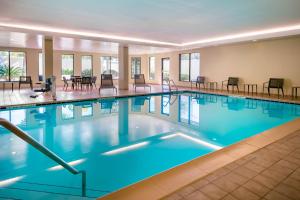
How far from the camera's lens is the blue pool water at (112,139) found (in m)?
2.83

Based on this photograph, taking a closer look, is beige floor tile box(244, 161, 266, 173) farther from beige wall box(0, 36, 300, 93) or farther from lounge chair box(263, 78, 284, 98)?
beige wall box(0, 36, 300, 93)

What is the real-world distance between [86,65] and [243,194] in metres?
16.1

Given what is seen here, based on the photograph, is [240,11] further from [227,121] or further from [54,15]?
[54,15]

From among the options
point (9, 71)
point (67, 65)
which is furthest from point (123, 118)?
point (67, 65)

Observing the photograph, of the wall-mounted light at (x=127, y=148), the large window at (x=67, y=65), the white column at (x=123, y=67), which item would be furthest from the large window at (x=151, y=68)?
the wall-mounted light at (x=127, y=148)

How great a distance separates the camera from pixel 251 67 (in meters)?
10.8

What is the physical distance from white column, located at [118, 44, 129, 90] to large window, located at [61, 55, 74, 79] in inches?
208

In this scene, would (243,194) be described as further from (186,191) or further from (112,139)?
(112,139)

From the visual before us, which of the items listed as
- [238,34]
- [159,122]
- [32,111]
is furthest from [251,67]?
[32,111]

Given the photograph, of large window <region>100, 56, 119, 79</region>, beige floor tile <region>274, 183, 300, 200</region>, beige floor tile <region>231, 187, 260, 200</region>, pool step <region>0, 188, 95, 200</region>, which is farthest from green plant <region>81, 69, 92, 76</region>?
beige floor tile <region>274, 183, 300, 200</region>

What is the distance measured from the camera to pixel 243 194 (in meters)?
2.00

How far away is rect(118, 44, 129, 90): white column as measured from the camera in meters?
12.2

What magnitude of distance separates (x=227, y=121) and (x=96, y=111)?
12.5 ft

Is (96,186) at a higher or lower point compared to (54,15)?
lower
